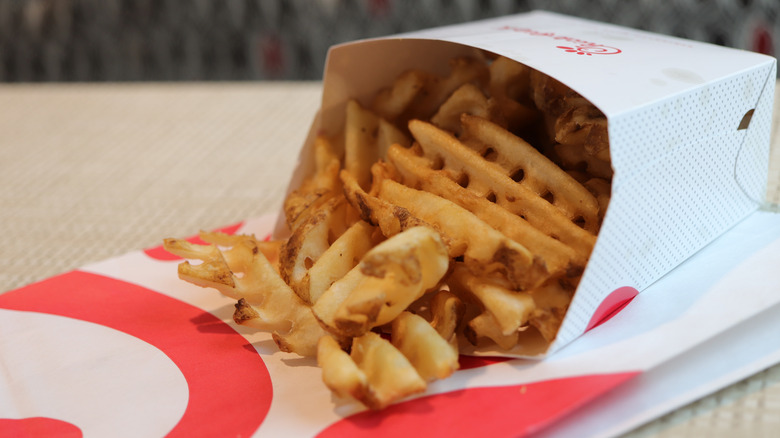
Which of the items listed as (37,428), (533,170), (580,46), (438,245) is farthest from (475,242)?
(37,428)

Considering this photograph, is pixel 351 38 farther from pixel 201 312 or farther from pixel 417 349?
pixel 417 349

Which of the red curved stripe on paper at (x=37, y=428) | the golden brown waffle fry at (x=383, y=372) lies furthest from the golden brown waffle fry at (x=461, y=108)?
the red curved stripe on paper at (x=37, y=428)

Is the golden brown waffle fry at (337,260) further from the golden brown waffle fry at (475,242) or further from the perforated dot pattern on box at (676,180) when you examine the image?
the perforated dot pattern on box at (676,180)

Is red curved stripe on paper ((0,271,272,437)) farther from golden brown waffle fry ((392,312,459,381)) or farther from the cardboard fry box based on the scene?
the cardboard fry box

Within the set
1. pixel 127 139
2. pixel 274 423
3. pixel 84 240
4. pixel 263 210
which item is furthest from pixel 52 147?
pixel 274 423

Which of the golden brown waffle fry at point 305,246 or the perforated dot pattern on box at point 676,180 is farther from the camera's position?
the golden brown waffle fry at point 305,246

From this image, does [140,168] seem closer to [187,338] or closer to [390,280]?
[187,338]

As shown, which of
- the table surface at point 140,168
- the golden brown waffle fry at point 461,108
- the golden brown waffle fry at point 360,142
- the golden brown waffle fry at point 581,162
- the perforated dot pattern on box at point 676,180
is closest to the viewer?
the perforated dot pattern on box at point 676,180
